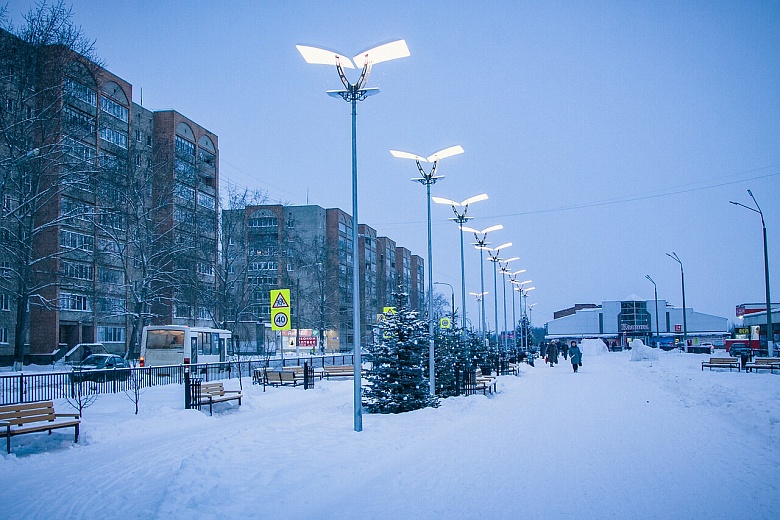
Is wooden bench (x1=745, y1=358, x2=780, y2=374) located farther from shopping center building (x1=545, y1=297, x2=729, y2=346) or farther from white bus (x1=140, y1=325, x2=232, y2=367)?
shopping center building (x1=545, y1=297, x2=729, y2=346)

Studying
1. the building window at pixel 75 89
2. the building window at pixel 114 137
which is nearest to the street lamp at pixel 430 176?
the building window at pixel 75 89

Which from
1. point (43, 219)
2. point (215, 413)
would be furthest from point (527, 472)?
point (43, 219)

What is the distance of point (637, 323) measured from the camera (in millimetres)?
121625

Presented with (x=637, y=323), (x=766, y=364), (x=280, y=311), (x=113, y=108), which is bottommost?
(x=766, y=364)

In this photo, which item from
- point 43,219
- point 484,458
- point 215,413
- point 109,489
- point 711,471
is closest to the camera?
point 109,489

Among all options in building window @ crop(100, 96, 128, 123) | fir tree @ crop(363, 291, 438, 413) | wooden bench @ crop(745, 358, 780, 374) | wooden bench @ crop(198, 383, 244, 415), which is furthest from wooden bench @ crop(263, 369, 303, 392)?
building window @ crop(100, 96, 128, 123)

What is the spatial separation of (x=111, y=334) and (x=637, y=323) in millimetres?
96756

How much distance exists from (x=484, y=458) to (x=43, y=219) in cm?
4055

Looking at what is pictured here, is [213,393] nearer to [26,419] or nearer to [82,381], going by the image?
[82,381]

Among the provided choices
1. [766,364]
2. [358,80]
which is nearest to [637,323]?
[766,364]

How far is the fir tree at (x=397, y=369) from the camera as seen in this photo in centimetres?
1652

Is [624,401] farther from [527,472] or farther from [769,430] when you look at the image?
[527,472]

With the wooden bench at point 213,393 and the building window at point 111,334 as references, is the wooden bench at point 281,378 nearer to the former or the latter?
the wooden bench at point 213,393

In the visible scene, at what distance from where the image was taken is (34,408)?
1209 centimetres
